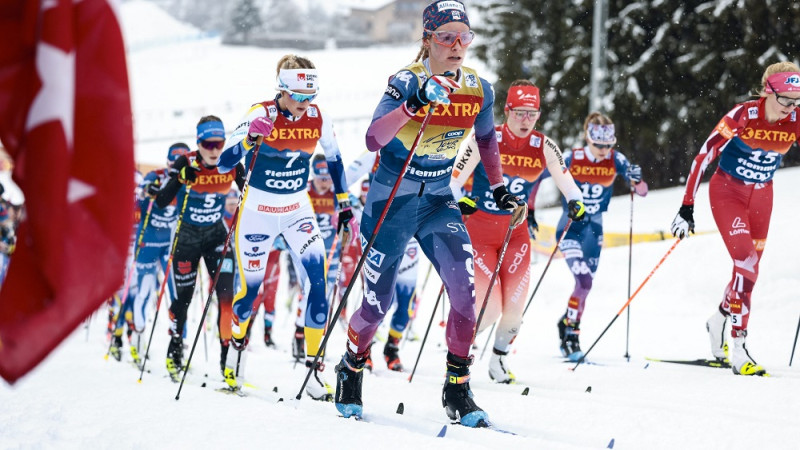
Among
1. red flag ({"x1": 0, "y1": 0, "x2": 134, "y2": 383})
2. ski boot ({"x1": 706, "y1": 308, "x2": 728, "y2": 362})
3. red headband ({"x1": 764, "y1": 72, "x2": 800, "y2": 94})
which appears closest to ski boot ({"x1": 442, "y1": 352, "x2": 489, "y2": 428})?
red flag ({"x1": 0, "y1": 0, "x2": 134, "y2": 383})

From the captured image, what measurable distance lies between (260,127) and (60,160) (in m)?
4.15

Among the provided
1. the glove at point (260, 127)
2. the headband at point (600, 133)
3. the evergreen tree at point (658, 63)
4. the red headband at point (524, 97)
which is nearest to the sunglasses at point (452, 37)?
the glove at point (260, 127)

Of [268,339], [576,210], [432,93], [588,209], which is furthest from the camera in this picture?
[268,339]

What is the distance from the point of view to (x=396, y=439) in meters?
3.98

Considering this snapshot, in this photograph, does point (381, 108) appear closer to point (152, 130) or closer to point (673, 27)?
point (673, 27)

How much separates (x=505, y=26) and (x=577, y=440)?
79.5 ft

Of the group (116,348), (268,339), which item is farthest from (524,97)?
(116,348)

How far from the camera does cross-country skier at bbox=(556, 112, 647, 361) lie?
851 centimetres

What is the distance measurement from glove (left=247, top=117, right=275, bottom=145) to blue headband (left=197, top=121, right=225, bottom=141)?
136 centimetres

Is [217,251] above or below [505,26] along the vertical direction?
below

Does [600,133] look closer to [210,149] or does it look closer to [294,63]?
[294,63]

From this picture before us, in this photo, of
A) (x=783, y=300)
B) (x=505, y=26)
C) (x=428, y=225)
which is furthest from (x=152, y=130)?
(x=428, y=225)

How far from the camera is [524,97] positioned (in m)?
7.09

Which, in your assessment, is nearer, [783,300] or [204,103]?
[783,300]
